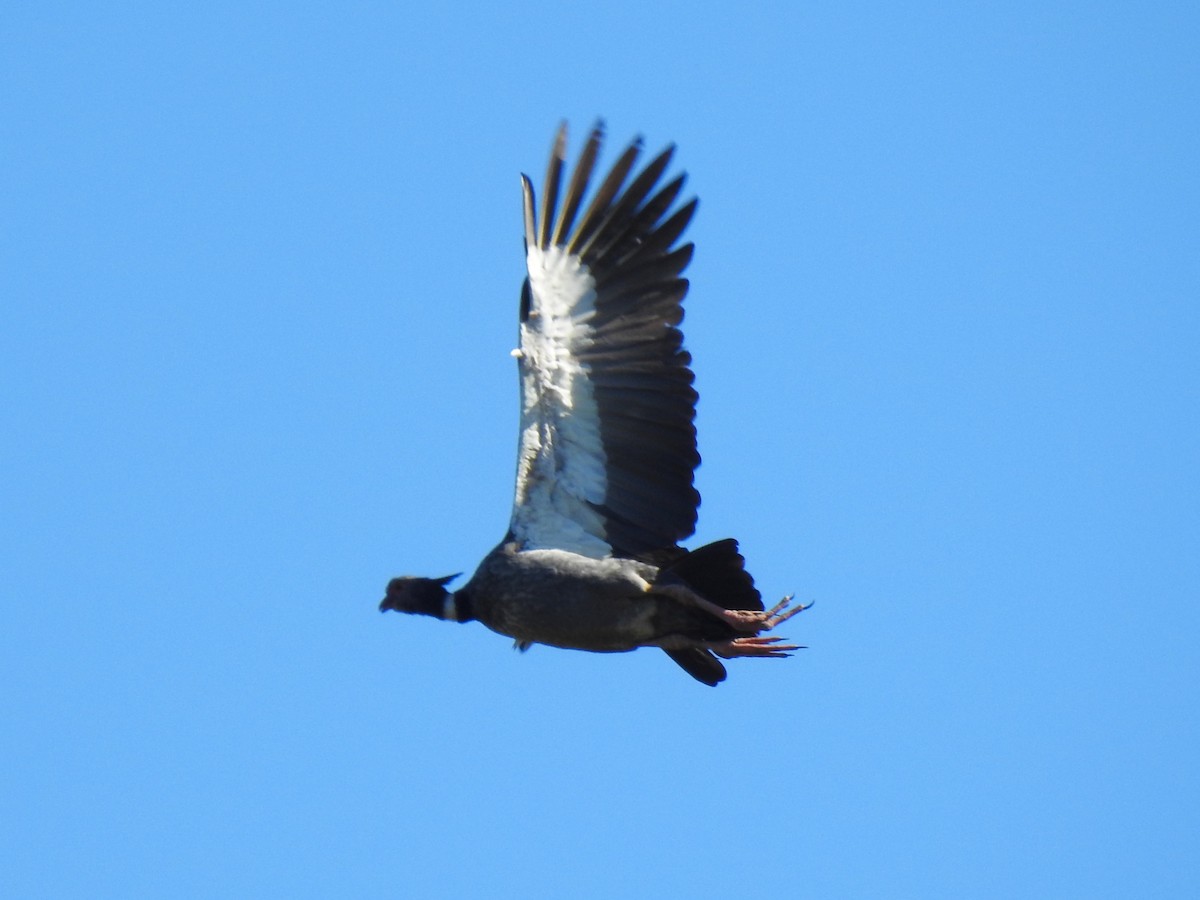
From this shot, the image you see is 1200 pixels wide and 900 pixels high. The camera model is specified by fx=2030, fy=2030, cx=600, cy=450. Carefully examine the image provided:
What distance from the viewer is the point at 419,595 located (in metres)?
10.1

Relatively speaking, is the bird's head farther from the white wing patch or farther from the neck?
the white wing patch

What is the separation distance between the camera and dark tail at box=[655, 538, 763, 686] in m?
9.37

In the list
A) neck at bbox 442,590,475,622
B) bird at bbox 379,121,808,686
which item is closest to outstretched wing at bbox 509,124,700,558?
bird at bbox 379,121,808,686

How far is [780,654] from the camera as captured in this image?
31.4 ft

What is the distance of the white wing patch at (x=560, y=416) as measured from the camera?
9484 millimetres

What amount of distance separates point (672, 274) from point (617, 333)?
0.38 m

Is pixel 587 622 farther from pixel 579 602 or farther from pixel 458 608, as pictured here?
pixel 458 608

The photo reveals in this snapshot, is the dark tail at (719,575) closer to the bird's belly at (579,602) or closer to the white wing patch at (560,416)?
the bird's belly at (579,602)

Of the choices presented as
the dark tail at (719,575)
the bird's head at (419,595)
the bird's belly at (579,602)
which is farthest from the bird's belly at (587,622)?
the bird's head at (419,595)

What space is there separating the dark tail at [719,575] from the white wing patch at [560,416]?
38 cm

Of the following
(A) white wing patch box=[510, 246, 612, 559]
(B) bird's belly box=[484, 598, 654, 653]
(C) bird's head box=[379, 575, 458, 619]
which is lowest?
(B) bird's belly box=[484, 598, 654, 653]

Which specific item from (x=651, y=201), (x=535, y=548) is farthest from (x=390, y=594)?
(x=651, y=201)

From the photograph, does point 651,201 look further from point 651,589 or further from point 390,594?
point 390,594

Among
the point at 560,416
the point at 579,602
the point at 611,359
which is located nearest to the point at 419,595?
the point at 579,602
